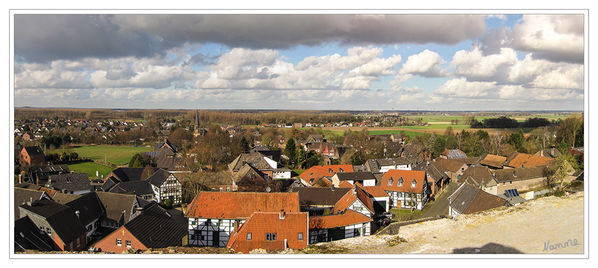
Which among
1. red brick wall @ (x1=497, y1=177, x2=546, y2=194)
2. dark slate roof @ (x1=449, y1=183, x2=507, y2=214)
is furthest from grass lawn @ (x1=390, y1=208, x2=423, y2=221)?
red brick wall @ (x1=497, y1=177, x2=546, y2=194)

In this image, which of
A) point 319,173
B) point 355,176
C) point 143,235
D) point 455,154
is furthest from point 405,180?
point 455,154

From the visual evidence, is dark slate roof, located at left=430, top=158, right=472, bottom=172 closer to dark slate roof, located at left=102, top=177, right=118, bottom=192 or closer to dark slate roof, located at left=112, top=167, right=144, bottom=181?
dark slate roof, located at left=112, top=167, right=144, bottom=181

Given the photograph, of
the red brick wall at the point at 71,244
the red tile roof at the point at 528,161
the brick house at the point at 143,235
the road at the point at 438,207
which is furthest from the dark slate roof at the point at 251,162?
the red tile roof at the point at 528,161

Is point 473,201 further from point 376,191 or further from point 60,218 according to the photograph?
point 60,218

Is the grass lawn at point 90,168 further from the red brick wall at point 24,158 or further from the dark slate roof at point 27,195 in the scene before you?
the dark slate roof at point 27,195

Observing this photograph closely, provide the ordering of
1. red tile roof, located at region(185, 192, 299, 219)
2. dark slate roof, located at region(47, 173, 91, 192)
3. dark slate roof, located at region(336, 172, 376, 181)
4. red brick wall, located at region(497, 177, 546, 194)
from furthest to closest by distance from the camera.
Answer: dark slate roof, located at region(336, 172, 376, 181), dark slate roof, located at region(47, 173, 91, 192), red brick wall, located at region(497, 177, 546, 194), red tile roof, located at region(185, 192, 299, 219)
